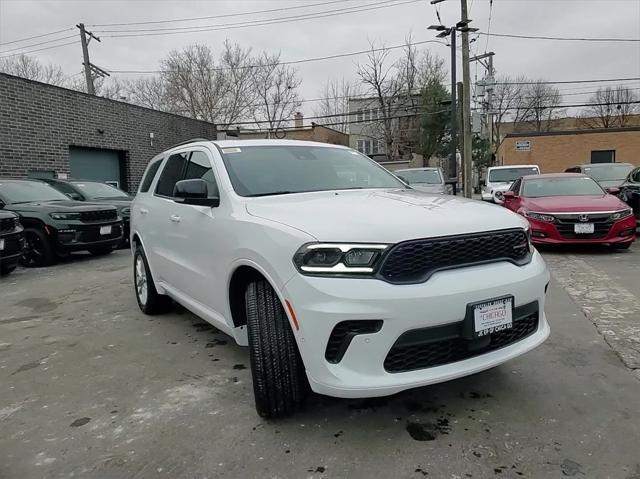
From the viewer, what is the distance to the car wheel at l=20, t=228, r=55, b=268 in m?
8.46

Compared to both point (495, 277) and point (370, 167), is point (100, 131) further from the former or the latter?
point (495, 277)

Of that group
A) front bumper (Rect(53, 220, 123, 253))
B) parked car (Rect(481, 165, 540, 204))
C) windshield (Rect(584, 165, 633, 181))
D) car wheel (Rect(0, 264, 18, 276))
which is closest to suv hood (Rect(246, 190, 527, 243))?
car wheel (Rect(0, 264, 18, 276))

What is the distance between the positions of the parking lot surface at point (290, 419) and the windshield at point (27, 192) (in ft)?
17.9

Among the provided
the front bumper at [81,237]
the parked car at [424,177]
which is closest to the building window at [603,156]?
the parked car at [424,177]

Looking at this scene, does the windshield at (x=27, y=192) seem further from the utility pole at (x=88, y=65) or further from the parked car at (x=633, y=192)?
the utility pole at (x=88, y=65)

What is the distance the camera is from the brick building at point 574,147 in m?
27.2

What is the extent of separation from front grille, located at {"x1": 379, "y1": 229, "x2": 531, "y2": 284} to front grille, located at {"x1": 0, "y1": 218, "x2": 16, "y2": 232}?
264 inches

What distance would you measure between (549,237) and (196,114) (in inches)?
1112

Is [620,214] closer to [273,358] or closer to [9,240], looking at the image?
[273,358]

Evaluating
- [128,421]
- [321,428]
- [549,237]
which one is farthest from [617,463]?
[549,237]

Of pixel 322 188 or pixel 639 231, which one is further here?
pixel 639 231

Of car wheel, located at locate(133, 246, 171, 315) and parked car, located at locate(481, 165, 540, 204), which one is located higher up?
parked car, located at locate(481, 165, 540, 204)

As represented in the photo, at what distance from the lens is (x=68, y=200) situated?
30.7 feet

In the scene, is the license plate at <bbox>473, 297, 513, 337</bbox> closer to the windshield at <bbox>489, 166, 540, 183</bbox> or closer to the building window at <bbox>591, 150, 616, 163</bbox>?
the windshield at <bbox>489, 166, 540, 183</bbox>
